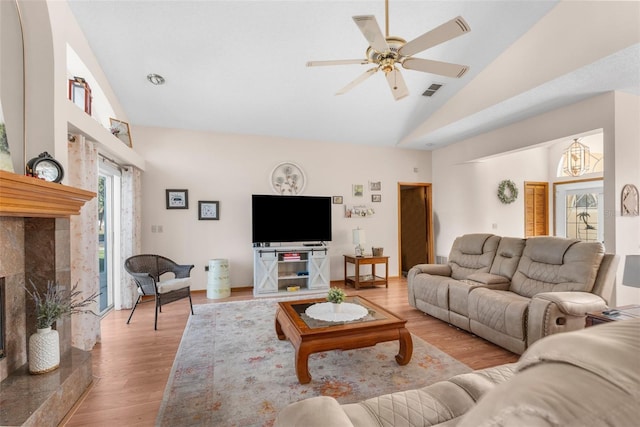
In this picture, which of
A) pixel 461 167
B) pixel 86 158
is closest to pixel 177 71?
pixel 86 158

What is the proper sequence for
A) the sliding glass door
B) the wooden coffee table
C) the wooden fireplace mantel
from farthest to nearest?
the sliding glass door → the wooden coffee table → the wooden fireplace mantel

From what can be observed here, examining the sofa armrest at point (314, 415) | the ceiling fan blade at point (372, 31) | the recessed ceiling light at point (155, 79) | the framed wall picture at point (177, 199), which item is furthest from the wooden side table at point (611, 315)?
the framed wall picture at point (177, 199)

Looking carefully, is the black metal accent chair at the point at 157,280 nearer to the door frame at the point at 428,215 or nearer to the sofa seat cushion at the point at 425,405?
the sofa seat cushion at the point at 425,405

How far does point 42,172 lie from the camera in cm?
206

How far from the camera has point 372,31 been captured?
6.47 ft

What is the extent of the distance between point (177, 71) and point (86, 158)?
1.47m

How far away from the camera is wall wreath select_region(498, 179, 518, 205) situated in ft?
19.4

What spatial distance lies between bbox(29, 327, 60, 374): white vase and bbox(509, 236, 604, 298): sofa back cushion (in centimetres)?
407

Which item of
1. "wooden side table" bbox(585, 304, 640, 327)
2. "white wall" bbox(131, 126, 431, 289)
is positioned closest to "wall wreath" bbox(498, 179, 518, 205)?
"white wall" bbox(131, 126, 431, 289)

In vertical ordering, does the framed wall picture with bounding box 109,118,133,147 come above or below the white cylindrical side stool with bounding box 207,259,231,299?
above

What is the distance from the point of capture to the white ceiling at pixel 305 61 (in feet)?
9.30

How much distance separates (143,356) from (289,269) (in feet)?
9.02

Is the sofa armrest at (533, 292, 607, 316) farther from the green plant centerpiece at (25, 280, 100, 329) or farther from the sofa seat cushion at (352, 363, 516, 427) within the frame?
the green plant centerpiece at (25, 280, 100, 329)

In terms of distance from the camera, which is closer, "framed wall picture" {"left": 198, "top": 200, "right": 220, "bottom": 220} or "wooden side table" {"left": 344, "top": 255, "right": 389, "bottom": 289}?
"framed wall picture" {"left": 198, "top": 200, "right": 220, "bottom": 220}
